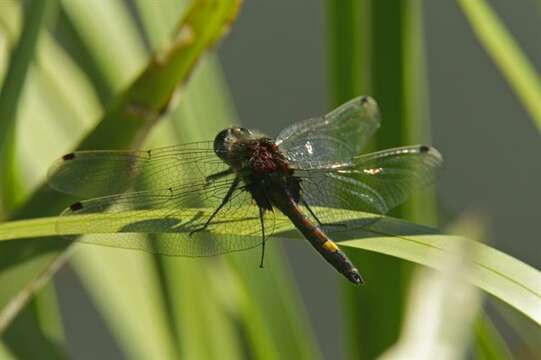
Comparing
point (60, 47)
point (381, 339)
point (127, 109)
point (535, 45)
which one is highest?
point (60, 47)

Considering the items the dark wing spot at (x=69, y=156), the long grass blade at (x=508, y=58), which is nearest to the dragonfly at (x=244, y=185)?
the dark wing spot at (x=69, y=156)

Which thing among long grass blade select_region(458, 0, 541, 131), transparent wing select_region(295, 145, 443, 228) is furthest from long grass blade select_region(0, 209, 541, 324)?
long grass blade select_region(458, 0, 541, 131)

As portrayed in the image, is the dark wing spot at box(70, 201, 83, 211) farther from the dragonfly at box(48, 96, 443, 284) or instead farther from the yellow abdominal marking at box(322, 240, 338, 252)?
the yellow abdominal marking at box(322, 240, 338, 252)

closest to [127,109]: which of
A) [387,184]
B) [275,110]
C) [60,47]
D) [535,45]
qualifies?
[387,184]

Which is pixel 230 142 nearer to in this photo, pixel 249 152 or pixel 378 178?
pixel 249 152

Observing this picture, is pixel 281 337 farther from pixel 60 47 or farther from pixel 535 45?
pixel 535 45

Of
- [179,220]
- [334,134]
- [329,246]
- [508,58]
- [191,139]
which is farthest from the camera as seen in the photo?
[191,139]

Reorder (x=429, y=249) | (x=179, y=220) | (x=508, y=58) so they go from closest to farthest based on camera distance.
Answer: (x=429, y=249), (x=179, y=220), (x=508, y=58)

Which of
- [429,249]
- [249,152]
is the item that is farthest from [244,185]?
[429,249]
